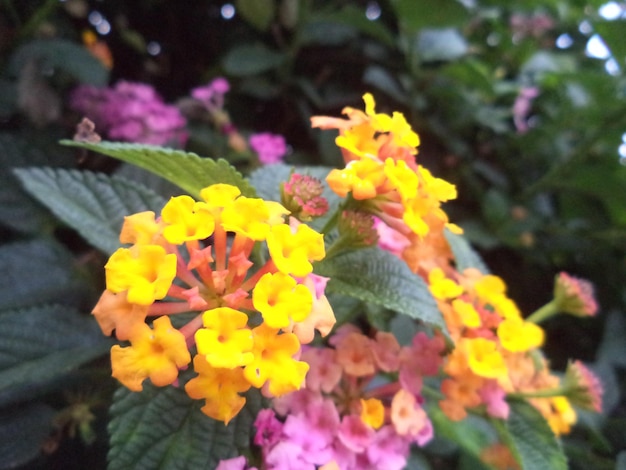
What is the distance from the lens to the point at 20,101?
0.76 meters

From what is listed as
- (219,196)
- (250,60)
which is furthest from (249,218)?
(250,60)

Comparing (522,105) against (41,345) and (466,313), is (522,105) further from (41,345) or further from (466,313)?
(41,345)

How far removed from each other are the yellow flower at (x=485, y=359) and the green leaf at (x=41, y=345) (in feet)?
1.19

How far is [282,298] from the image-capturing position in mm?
376

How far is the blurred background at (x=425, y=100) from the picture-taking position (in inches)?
31.4

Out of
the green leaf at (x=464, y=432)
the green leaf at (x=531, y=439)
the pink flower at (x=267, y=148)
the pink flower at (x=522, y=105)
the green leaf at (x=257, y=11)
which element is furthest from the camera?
the pink flower at (x=522, y=105)

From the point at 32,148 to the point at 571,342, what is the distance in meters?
1.05

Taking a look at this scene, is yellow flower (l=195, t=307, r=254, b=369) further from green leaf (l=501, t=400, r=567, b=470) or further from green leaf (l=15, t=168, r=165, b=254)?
green leaf (l=501, t=400, r=567, b=470)

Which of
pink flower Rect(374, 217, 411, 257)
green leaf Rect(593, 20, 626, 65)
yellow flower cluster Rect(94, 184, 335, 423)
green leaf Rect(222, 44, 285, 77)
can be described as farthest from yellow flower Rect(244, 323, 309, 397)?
green leaf Rect(593, 20, 626, 65)

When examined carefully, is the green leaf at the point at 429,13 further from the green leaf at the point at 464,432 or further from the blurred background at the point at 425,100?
the green leaf at the point at 464,432

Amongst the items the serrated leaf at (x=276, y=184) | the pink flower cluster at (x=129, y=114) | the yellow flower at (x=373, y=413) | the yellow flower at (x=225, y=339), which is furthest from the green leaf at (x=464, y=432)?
the pink flower cluster at (x=129, y=114)

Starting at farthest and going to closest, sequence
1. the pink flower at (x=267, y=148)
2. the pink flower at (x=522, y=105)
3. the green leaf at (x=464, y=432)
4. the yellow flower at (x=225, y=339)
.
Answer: the pink flower at (x=522, y=105) < the pink flower at (x=267, y=148) < the green leaf at (x=464, y=432) < the yellow flower at (x=225, y=339)

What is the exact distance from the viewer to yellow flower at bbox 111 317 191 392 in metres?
0.36

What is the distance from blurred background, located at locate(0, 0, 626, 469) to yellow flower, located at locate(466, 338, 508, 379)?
0.33 m
